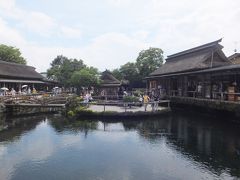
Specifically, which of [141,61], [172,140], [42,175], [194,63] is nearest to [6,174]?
[42,175]

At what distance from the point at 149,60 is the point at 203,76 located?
3328 cm

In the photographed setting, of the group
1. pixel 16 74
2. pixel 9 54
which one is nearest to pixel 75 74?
pixel 16 74

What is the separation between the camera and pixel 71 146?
17.9 metres

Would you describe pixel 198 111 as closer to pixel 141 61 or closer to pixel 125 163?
pixel 125 163

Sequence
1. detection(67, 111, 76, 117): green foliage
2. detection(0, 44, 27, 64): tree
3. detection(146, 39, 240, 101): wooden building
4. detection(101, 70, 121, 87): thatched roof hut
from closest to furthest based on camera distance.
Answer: detection(146, 39, 240, 101): wooden building < detection(67, 111, 76, 117): green foliage < detection(101, 70, 121, 87): thatched roof hut < detection(0, 44, 27, 64): tree

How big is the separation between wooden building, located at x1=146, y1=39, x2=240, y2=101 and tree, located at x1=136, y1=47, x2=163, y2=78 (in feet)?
34.8

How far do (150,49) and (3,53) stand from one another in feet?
113

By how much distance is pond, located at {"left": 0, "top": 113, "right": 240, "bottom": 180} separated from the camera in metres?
13.2

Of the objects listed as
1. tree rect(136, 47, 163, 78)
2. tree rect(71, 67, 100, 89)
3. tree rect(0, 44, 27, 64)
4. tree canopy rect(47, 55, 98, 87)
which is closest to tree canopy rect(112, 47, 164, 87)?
tree rect(136, 47, 163, 78)

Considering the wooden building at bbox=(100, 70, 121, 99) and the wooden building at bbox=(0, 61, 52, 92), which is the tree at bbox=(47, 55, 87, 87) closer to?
the wooden building at bbox=(0, 61, 52, 92)

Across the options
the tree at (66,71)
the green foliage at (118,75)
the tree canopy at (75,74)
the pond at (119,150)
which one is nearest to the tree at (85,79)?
the tree canopy at (75,74)

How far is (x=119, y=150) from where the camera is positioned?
56.2ft

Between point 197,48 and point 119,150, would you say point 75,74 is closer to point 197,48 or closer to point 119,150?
point 197,48

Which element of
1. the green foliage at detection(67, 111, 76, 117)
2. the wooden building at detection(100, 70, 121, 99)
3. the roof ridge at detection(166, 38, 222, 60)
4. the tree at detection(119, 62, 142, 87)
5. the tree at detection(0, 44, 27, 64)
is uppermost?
the tree at detection(0, 44, 27, 64)
